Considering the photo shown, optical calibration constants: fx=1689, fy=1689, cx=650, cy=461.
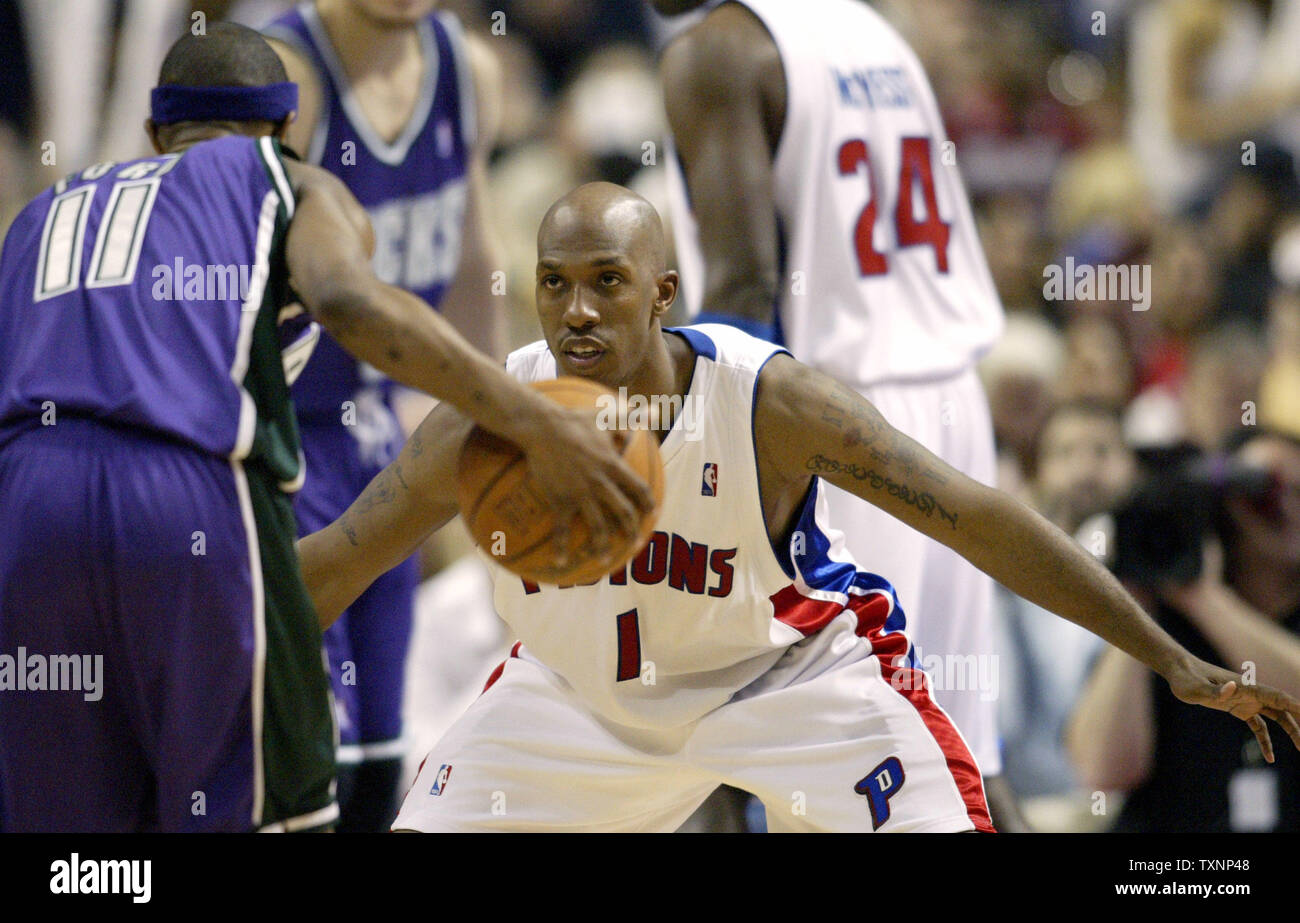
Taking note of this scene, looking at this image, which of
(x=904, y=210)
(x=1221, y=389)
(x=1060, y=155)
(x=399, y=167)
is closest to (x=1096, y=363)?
(x=1221, y=389)

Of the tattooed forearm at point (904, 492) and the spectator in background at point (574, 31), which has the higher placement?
the spectator in background at point (574, 31)

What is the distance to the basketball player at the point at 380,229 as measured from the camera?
461 cm

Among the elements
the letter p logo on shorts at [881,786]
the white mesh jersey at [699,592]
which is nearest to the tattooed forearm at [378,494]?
the white mesh jersey at [699,592]

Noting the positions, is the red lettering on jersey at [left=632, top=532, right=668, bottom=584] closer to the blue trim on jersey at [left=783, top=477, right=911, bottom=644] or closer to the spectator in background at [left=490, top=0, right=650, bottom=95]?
the blue trim on jersey at [left=783, top=477, right=911, bottom=644]

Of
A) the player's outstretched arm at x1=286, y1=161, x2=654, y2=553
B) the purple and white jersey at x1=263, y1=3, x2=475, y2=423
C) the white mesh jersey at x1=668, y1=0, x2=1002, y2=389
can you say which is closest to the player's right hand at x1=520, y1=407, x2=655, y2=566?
the player's outstretched arm at x1=286, y1=161, x2=654, y2=553

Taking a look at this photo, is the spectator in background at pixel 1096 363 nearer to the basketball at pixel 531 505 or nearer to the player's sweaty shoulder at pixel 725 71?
the player's sweaty shoulder at pixel 725 71

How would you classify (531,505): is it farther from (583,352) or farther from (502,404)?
(583,352)

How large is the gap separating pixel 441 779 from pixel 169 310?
40.3 inches

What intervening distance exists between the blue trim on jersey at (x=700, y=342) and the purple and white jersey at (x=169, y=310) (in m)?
0.76

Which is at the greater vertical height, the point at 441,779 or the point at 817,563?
the point at 817,563

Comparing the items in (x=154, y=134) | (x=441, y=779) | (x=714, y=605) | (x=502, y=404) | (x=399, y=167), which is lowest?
(x=441, y=779)

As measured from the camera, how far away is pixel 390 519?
3.14 m

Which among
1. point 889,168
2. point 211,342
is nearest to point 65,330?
point 211,342
